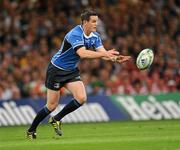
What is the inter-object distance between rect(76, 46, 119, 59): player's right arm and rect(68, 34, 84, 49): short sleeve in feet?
0.36

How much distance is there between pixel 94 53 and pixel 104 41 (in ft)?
39.3

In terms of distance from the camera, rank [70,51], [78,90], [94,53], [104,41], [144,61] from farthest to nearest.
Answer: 1. [104,41]
2. [70,51]
3. [78,90]
4. [144,61]
5. [94,53]

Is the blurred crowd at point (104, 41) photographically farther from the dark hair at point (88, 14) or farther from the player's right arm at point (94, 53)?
the player's right arm at point (94, 53)

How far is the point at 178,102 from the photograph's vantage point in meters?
22.4

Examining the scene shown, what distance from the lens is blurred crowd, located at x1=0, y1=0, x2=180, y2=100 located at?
2377 cm

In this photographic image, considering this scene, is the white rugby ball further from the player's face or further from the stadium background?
the stadium background

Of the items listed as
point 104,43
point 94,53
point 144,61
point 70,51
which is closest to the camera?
point 94,53

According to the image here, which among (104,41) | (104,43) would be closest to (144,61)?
(104,43)

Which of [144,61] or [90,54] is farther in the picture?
[144,61]

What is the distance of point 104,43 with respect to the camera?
26.0 meters

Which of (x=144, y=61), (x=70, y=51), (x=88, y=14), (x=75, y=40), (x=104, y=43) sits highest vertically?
(x=88, y=14)

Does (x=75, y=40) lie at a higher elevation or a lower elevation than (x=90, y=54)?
higher

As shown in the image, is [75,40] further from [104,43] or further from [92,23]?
[104,43]

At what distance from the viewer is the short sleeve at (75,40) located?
574 inches
